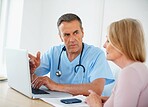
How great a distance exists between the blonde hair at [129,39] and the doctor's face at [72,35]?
60 cm

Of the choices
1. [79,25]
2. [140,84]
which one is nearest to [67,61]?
[79,25]

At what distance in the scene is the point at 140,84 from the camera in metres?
0.84

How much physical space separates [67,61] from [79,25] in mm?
293

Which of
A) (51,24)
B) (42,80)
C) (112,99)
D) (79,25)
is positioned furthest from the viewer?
(51,24)

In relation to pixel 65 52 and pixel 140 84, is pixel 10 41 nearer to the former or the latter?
pixel 65 52

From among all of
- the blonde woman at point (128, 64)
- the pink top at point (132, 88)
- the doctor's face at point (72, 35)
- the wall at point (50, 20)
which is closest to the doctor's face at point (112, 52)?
the blonde woman at point (128, 64)

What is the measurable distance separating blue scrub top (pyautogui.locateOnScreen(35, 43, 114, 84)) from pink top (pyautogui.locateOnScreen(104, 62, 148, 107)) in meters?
0.54

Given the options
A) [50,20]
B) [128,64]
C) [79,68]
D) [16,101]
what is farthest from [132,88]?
[50,20]

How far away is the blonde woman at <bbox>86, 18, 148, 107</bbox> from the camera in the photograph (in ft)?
2.70

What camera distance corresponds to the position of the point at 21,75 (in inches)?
44.9

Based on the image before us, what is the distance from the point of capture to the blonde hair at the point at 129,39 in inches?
36.9

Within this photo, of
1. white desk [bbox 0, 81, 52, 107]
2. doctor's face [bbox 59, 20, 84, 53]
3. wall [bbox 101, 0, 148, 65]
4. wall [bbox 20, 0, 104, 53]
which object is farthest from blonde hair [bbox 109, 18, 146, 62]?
wall [bbox 20, 0, 104, 53]

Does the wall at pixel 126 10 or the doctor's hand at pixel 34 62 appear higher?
the wall at pixel 126 10

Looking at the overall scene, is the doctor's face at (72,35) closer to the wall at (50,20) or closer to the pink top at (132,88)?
the wall at (50,20)
